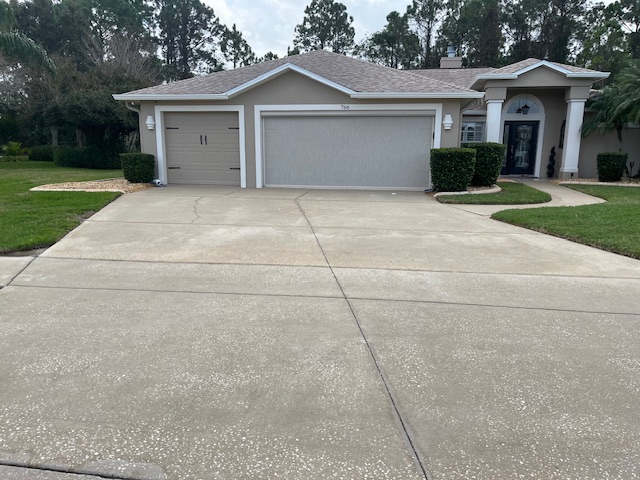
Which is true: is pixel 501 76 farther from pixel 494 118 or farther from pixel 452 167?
pixel 452 167

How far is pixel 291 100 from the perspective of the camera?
1359 cm

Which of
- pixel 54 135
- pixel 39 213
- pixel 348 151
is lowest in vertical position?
pixel 39 213

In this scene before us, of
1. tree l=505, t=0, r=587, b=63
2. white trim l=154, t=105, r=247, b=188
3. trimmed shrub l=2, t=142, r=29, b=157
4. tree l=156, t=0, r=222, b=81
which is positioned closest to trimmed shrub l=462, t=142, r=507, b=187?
white trim l=154, t=105, r=247, b=188

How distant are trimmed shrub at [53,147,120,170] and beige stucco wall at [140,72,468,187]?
1146 centimetres

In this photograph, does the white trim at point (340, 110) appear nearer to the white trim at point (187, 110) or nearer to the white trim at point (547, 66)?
the white trim at point (187, 110)

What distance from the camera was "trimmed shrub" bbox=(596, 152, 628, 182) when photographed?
15.6 meters

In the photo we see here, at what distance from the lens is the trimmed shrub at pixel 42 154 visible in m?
28.3

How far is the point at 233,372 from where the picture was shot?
10.5 feet

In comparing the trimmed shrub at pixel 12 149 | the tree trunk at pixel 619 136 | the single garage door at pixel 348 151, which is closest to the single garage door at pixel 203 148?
the single garage door at pixel 348 151

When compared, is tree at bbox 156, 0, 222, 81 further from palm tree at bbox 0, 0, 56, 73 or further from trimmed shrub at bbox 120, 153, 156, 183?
trimmed shrub at bbox 120, 153, 156, 183

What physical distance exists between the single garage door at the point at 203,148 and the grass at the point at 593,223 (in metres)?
8.16

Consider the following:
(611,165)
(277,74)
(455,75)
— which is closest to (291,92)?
(277,74)

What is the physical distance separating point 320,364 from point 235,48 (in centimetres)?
5095

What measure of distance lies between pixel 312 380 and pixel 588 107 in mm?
17809
